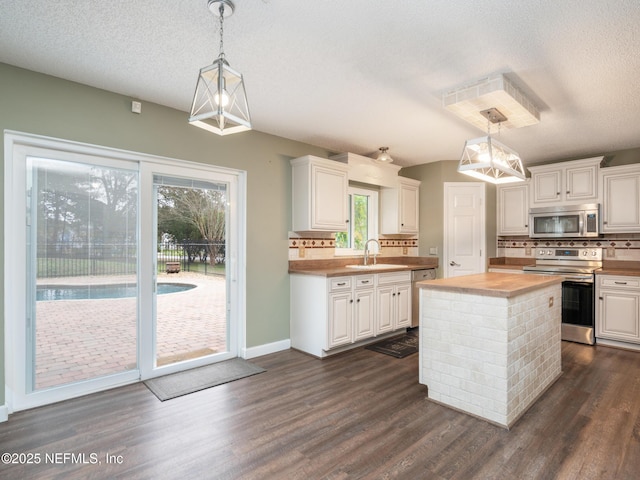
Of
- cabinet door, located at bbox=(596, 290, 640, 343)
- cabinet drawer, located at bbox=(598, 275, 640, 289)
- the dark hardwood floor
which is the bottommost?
the dark hardwood floor

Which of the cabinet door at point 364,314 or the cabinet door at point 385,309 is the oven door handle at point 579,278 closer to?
the cabinet door at point 385,309

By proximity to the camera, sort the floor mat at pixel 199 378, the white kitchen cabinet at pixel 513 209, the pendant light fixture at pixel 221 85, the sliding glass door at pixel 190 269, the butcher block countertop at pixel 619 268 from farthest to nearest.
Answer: the white kitchen cabinet at pixel 513 209, the butcher block countertop at pixel 619 268, the sliding glass door at pixel 190 269, the floor mat at pixel 199 378, the pendant light fixture at pixel 221 85

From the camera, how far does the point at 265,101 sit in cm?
314

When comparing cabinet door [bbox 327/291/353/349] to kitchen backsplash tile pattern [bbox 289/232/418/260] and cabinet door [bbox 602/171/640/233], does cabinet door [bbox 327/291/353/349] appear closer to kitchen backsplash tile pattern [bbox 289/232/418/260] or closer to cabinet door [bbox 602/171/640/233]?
kitchen backsplash tile pattern [bbox 289/232/418/260]

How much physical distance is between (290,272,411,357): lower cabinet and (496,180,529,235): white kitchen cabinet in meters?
2.13

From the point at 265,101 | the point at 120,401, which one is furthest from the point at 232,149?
the point at 120,401

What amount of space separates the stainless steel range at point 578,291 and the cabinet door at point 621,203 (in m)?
0.47

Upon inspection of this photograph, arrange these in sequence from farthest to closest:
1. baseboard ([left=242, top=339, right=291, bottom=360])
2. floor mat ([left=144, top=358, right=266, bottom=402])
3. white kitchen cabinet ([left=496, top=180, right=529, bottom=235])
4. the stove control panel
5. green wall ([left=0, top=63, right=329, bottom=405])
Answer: white kitchen cabinet ([left=496, top=180, right=529, bottom=235]), the stove control panel, baseboard ([left=242, top=339, right=291, bottom=360]), floor mat ([left=144, top=358, right=266, bottom=402]), green wall ([left=0, top=63, right=329, bottom=405])

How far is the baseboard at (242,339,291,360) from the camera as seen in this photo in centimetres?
377

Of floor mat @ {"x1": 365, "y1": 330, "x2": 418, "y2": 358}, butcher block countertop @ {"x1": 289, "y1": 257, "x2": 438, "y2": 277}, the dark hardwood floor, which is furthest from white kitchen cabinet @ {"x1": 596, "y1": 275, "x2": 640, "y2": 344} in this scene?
floor mat @ {"x1": 365, "y1": 330, "x2": 418, "y2": 358}

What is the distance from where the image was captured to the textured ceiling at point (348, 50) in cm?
192

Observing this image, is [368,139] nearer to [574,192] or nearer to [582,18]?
[582,18]

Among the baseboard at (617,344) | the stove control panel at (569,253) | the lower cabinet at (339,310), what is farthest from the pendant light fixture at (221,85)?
the stove control panel at (569,253)

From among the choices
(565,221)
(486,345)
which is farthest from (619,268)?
(486,345)
